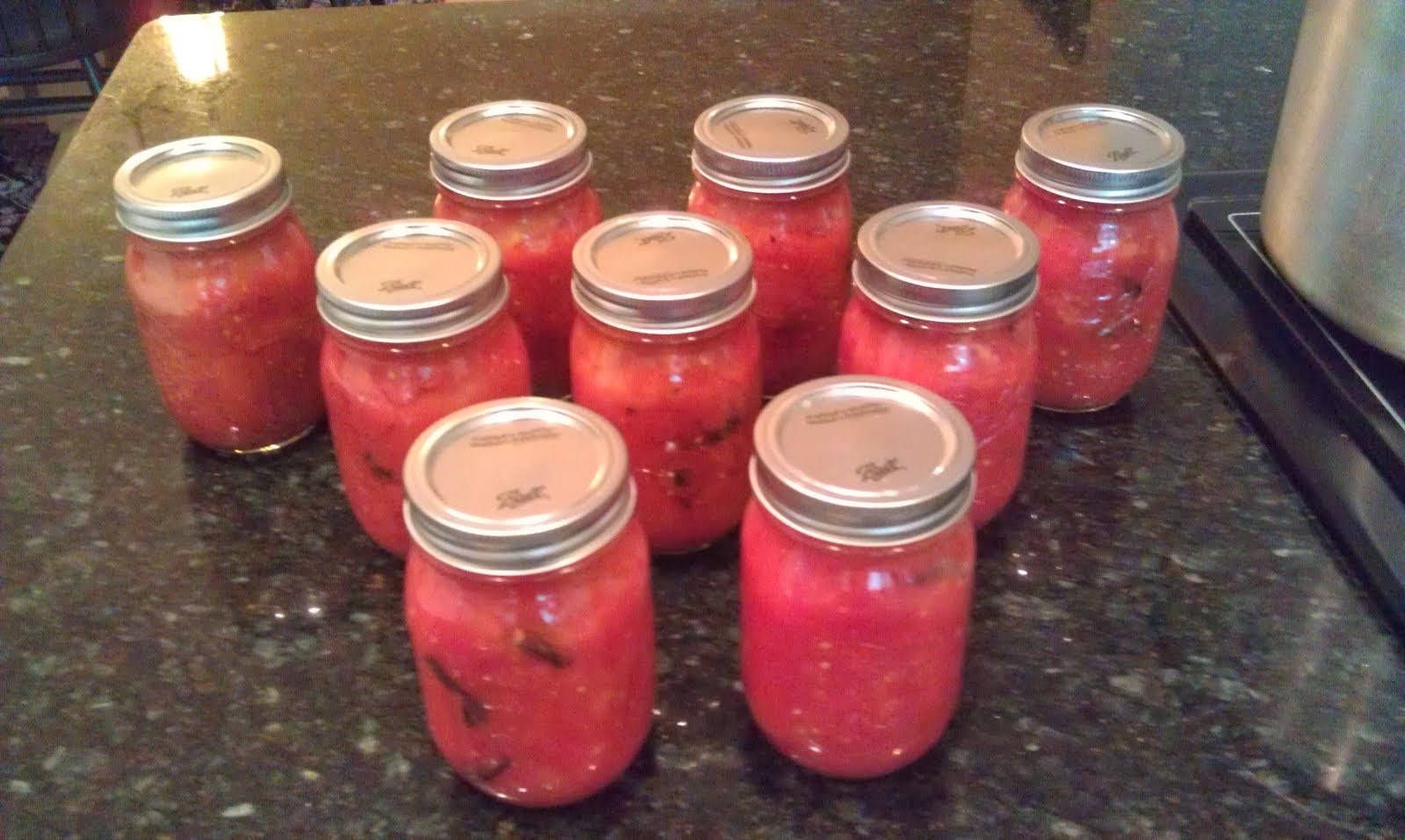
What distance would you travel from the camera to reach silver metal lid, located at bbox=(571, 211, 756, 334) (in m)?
0.59

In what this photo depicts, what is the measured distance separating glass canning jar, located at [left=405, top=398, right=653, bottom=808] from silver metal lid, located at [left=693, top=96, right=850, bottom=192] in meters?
0.22

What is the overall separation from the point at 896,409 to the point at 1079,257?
0.24 m

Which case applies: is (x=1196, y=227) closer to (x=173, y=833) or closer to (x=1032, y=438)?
(x=1032, y=438)

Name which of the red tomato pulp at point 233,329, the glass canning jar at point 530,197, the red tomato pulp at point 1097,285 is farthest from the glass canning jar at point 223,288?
the red tomato pulp at point 1097,285

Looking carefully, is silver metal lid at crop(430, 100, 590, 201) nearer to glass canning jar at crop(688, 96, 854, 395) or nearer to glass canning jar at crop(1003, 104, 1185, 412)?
glass canning jar at crop(688, 96, 854, 395)

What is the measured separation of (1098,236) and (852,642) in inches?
13.2

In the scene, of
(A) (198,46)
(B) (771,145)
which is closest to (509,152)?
(B) (771,145)

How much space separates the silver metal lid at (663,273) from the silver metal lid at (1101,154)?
0.65ft

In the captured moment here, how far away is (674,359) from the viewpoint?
2.01 feet

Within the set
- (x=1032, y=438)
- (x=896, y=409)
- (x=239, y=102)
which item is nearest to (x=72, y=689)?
(x=896, y=409)

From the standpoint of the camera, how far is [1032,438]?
0.76 m

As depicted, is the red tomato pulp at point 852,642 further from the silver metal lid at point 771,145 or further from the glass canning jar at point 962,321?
the silver metal lid at point 771,145

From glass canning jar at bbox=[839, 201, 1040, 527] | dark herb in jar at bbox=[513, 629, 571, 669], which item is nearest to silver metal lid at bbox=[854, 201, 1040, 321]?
glass canning jar at bbox=[839, 201, 1040, 527]

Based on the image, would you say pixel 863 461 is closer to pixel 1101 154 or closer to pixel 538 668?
pixel 538 668
